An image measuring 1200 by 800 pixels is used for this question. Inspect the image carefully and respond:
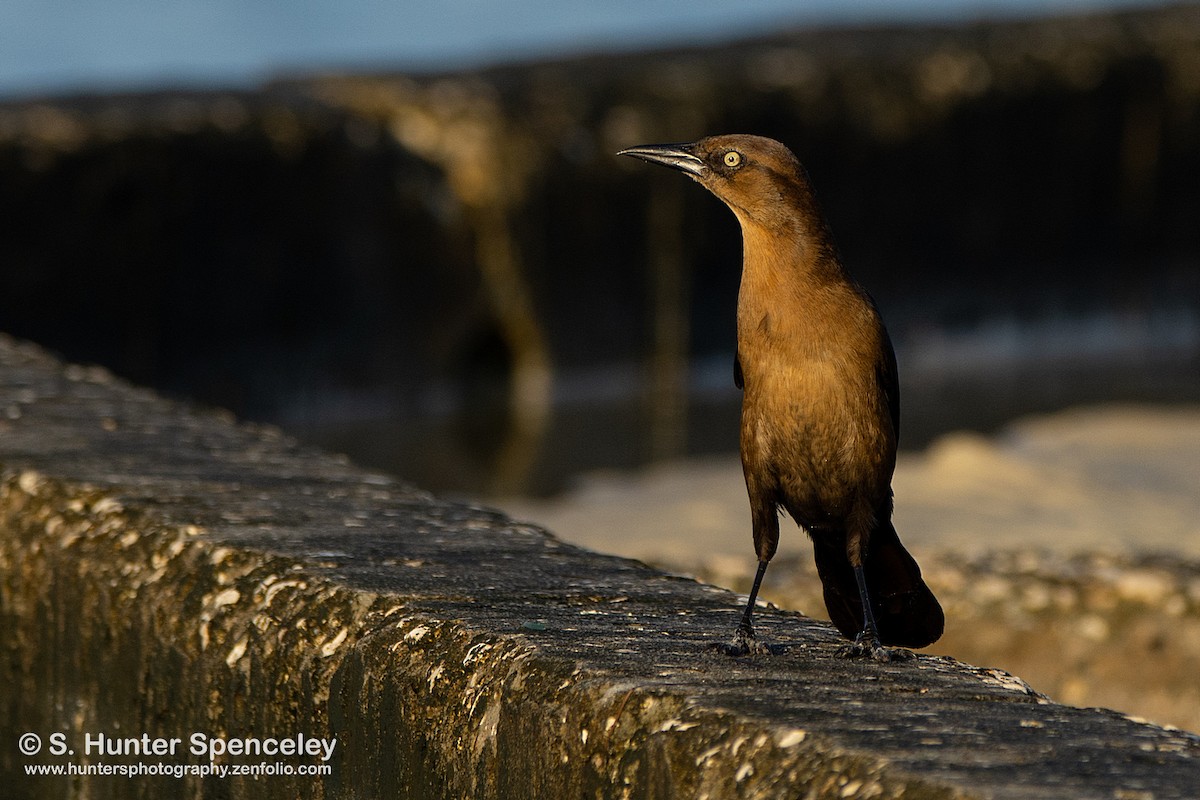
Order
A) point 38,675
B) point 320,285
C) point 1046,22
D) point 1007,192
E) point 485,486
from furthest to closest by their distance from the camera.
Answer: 1. point 1046,22
2. point 1007,192
3. point 320,285
4. point 485,486
5. point 38,675

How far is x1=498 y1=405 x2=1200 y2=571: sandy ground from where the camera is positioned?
Answer: 27.4 feet

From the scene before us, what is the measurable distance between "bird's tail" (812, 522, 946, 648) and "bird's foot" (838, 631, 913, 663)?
23cm

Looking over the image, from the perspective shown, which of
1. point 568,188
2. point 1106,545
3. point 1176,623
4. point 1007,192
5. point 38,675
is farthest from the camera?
Answer: point 1007,192

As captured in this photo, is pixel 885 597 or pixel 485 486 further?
pixel 485 486

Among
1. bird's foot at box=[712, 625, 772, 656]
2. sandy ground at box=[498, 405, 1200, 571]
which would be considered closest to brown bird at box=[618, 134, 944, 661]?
bird's foot at box=[712, 625, 772, 656]

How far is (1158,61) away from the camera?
1512 centimetres

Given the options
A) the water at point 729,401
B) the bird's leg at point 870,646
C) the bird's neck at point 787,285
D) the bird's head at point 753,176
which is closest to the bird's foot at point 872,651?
the bird's leg at point 870,646

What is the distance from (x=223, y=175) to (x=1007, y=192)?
20.4 ft

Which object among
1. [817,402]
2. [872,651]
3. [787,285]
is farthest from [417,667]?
[787,285]

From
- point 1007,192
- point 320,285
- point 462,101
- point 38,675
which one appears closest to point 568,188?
point 462,101

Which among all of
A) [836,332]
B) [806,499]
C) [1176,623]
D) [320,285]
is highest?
[320,285]

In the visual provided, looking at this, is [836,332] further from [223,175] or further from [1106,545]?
[223,175]

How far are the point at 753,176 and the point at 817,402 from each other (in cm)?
51

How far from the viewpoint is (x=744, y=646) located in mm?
3314
